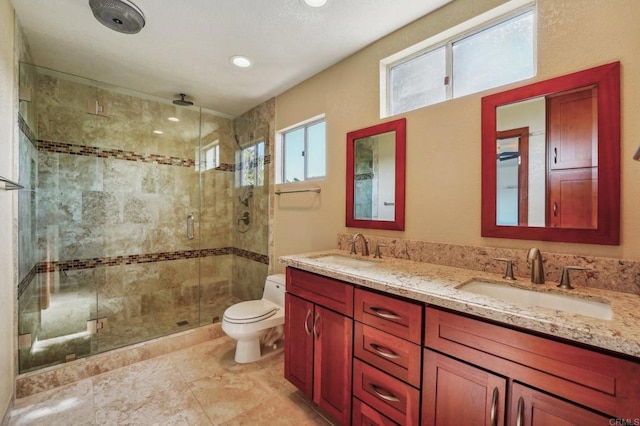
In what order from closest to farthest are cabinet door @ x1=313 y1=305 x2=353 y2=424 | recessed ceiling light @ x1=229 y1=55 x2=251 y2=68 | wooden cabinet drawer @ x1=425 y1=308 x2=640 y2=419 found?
wooden cabinet drawer @ x1=425 y1=308 x2=640 y2=419 < cabinet door @ x1=313 y1=305 x2=353 y2=424 < recessed ceiling light @ x1=229 y1=55 x2=251 y2=68

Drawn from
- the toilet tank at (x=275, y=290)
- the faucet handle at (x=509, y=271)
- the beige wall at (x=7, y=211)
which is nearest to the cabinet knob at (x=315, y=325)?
the toilet tank at (x=275, y=290)

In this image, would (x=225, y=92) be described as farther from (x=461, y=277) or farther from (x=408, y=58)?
(x=461, y=277)

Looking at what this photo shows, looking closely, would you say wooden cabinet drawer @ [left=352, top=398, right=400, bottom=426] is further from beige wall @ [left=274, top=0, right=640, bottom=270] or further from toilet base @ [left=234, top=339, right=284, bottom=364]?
toilet base @ [left=234, top=339, right=284, bottom=364]

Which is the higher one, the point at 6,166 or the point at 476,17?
the point at 476,17

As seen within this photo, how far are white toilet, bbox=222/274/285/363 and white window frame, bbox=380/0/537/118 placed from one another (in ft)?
5.80

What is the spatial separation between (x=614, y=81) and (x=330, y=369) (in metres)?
1.88

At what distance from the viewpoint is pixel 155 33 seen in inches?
75.9

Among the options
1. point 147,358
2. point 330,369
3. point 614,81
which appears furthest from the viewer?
point 147,358

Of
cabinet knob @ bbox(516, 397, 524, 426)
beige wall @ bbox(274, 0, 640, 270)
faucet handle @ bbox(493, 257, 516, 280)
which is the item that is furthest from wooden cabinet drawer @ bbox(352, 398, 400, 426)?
beige wall @ bbox(274, 0, 640, 270)

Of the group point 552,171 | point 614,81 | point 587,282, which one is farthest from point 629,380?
point 614,81

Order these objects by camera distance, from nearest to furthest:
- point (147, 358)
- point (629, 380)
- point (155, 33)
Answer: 1. point (629, 380)
2. point (155, 33)
3. point (147, 358)

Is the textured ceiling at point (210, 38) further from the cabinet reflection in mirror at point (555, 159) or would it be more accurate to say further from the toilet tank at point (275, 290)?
the toilet tank at point (275, 290)

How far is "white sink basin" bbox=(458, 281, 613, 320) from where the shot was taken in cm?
106

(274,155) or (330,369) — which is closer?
(330,369)
